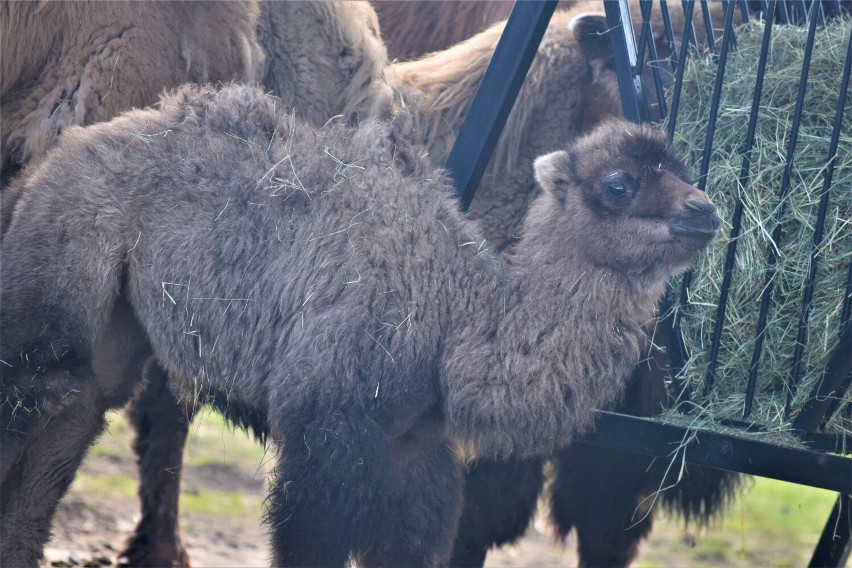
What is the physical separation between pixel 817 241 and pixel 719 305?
0.39 m

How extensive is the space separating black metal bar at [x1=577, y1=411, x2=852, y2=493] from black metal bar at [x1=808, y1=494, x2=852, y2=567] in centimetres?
74

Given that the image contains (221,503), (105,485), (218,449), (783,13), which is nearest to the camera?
(783,13)

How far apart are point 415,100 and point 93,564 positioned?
8.78 feet

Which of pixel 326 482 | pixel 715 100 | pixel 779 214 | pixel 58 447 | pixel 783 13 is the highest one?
pixel 783 13

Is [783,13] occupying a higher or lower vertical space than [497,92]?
higher

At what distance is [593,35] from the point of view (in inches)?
183

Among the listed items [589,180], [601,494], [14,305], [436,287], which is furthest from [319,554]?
[601,494]

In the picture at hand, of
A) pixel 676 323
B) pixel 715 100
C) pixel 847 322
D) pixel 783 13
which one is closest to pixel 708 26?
pixel 783 13

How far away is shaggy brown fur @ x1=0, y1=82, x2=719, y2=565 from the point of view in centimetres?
323

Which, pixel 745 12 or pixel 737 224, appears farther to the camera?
pixel 745 12

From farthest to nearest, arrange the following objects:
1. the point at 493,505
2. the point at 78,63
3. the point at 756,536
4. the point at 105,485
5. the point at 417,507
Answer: the point at 756,536, the point at 105,485, the point at 493,505, the point at 78,63, the point at 417,507

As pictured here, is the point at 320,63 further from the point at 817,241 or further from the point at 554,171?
the point at 817,241

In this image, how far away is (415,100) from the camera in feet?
16.1

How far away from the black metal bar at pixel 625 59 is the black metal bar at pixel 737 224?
0.42 m
